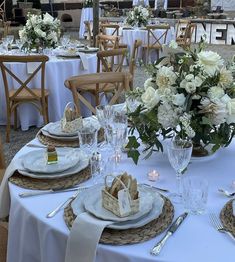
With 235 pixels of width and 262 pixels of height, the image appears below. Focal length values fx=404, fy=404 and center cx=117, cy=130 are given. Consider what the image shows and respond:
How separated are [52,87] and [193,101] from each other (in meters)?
2.85

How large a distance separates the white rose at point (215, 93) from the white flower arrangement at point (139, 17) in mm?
6852

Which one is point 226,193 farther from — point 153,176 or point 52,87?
point 52,87

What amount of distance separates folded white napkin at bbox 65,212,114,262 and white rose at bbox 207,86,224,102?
21.9 inches

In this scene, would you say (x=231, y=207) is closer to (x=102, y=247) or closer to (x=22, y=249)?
(x=102, y=247)

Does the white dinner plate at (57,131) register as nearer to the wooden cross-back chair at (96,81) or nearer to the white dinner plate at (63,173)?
the white dinner plate at (63,173)

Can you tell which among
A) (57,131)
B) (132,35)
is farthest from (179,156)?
(132,35)

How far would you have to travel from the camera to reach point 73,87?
2.49 meters

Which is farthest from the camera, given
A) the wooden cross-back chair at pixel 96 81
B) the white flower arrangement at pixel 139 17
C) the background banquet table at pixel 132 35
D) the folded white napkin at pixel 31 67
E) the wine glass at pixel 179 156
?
the white flower arrangement at pixel 139 17

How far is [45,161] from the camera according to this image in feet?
4.77

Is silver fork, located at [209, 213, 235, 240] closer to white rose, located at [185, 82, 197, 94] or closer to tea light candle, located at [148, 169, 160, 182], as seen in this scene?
tea light candle, located at [148, 169, 160, 182]

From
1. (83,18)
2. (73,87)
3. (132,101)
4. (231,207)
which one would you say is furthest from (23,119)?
(83,18)

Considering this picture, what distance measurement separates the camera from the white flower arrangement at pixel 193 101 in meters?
1.33

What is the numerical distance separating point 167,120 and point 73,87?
4.07 ft

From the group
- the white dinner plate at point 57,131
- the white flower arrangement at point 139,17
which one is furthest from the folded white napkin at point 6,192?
the white flower arrangement at point 139,17
